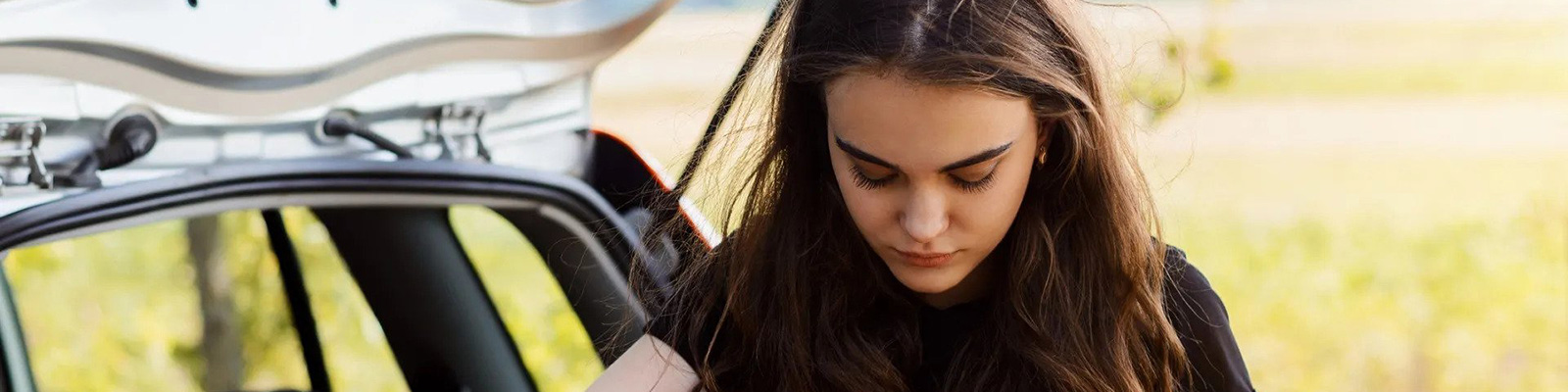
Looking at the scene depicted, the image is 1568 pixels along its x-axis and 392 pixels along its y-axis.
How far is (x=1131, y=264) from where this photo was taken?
1.34 meters

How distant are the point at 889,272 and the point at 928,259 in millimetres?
173

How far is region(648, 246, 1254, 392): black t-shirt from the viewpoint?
1.34 meters

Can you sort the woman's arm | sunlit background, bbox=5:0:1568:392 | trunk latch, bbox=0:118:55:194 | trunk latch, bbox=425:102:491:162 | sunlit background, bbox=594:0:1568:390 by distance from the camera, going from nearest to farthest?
1. trunk latch, bbox=0:118:55:194
2. the woman's arm
3. trunk latch, bbox=425:102:491:162
4. sunlit background, bbox=5:0:1568:392
5. sunlit background, bbox=594:0:1568:390

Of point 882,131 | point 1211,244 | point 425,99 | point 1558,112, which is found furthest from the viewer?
point 1558,112

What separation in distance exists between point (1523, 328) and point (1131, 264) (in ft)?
9.62

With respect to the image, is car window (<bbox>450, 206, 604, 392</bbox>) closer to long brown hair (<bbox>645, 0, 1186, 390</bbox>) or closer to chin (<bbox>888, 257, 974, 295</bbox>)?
long brown hair (<bbox>645, 0, 1186, 390</bbox>)

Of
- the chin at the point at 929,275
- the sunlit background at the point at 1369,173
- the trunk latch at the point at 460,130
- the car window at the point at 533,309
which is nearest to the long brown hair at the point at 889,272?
the chin at the point at 929,275

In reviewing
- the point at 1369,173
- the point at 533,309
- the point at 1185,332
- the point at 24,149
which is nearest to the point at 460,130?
the point at 24,149

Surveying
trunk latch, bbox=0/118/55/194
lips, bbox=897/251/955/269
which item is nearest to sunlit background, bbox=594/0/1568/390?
lips, bbox=897/251/955/269

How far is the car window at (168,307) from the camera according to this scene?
8.07 ft

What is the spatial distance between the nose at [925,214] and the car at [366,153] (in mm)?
456

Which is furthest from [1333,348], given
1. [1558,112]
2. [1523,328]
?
[1558,112]

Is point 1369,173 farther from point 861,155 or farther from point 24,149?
point 24,149

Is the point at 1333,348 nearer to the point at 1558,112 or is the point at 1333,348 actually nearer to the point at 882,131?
the point at 1558,112
